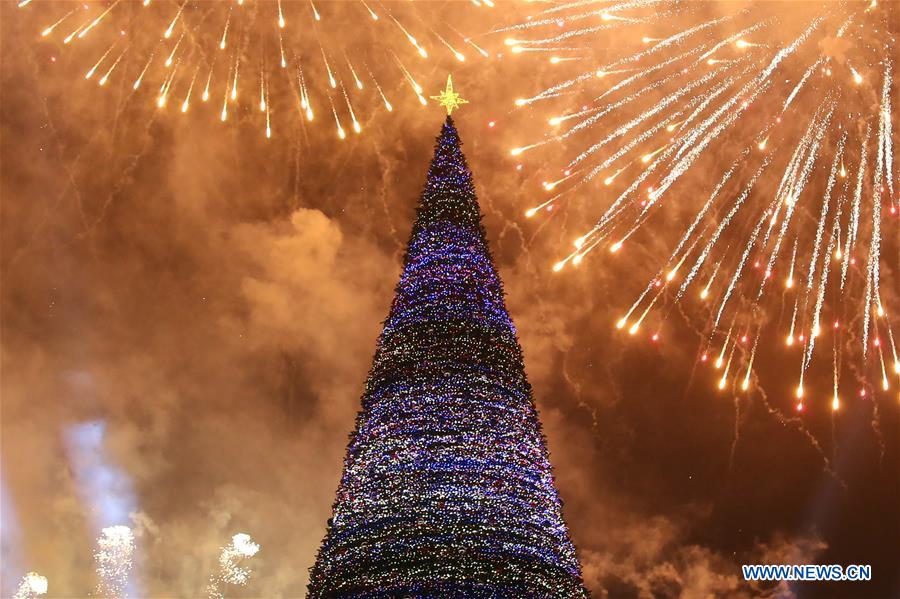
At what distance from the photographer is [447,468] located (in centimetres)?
1434

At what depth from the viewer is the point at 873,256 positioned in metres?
16.5

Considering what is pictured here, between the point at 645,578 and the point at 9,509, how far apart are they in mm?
18201

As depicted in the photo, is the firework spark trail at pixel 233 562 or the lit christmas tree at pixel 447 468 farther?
the firework spark trail at pixel 233 562

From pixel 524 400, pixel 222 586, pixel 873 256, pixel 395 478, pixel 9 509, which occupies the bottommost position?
pixel 395 478

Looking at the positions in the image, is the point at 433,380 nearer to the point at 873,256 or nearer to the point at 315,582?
the point at 315,582

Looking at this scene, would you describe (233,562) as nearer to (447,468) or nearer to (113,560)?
(113,560)

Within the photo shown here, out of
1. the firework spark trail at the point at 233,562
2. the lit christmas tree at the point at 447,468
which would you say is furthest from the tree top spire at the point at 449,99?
the firework spark trail at the point at 233,562

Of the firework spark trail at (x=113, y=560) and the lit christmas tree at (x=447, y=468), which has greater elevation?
the firework spark trail at (x=113, y=560)

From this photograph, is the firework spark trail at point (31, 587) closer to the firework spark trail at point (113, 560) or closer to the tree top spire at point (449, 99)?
the firework spark trail at point (113, 560)

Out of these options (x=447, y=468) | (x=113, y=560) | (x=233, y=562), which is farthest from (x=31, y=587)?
(x=447, y=468)

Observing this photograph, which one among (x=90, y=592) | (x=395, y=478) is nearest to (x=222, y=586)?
(x=90, y=592)

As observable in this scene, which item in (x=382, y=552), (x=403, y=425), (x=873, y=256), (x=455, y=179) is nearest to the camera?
(x=382, y=552)

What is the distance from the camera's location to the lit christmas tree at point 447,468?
45.0 feet

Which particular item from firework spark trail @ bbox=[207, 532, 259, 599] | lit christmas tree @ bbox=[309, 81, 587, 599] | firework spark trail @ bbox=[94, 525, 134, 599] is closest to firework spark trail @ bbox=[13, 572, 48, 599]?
firework spark trail @ bbox=[94, 525, 134, 599]
